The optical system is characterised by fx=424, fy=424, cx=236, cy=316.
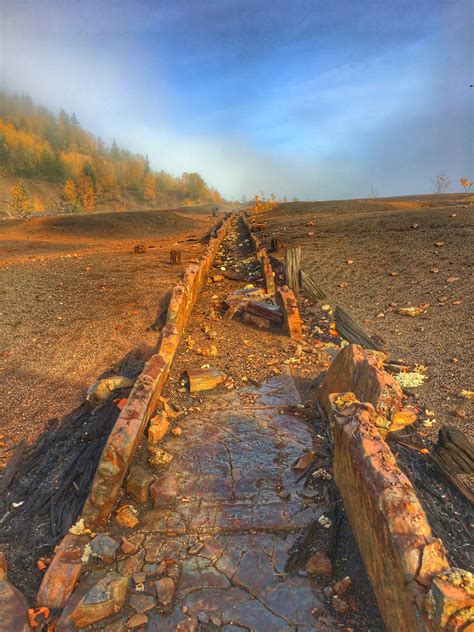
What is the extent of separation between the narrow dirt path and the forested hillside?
3828 centimetres

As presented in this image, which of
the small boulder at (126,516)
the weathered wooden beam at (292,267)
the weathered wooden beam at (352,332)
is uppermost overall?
the weathered wooden beam at (292,267)

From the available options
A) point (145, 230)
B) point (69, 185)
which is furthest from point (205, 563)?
point (69, 185)

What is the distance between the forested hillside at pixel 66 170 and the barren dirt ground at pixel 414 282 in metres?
32.9

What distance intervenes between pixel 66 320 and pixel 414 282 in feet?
22.7

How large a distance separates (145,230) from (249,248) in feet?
33.4

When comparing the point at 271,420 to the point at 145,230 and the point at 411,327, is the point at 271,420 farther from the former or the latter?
the point at 145,230

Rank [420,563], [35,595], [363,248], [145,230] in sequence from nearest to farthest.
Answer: [420,563]
[35,595]
[363,248]
[145,230]

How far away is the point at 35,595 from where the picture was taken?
259cm

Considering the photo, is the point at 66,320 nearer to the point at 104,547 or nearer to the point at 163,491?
the point at 163,491

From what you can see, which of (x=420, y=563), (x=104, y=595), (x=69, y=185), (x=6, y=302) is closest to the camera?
(x=420, y=563)

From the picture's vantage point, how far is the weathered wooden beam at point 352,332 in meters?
6.13

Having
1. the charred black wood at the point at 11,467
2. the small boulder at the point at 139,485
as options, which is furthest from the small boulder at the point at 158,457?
the charred black wood at the point at 11,467

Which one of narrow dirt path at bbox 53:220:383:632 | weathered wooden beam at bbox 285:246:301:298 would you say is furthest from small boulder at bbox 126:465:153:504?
weathered wooden beam at bbox 285:246:301:298

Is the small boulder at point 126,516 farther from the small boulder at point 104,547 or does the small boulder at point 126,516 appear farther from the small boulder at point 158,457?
the small boulder at point 158,457
